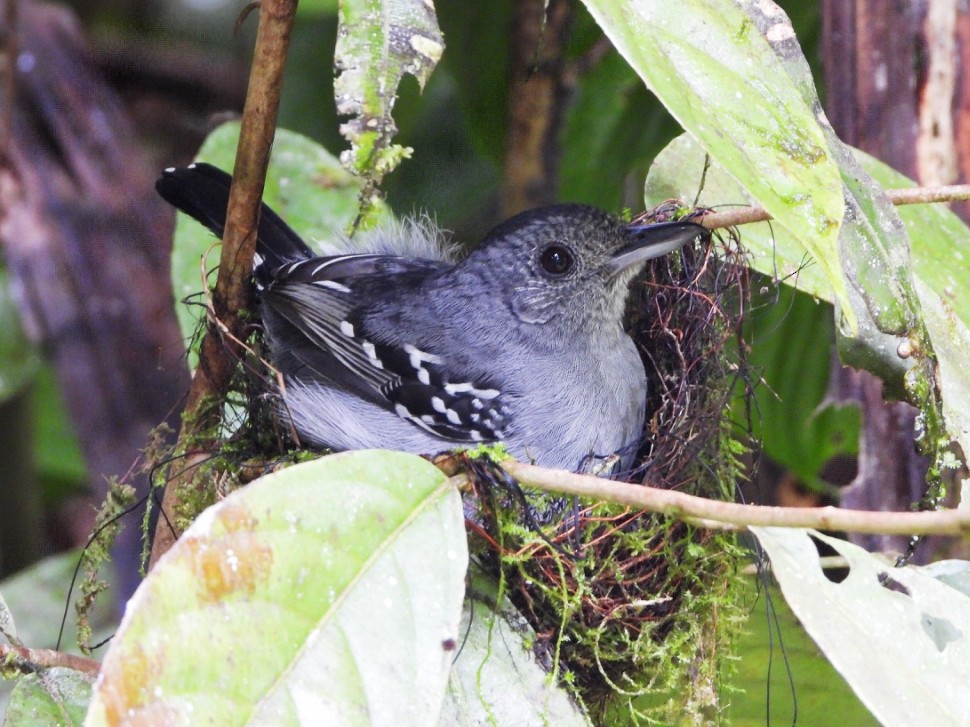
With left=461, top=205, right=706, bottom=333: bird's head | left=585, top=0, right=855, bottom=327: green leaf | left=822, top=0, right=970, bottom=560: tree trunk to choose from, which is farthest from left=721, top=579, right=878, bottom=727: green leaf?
left=585, top=0, right=855, bottom=327: green leaf

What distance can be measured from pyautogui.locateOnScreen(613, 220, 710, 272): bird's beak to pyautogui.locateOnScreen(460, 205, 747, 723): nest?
17cm

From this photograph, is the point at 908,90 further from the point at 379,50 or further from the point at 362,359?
the point at 379,50

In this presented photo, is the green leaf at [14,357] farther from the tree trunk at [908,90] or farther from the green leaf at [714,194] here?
the tree trunk at [908,90]

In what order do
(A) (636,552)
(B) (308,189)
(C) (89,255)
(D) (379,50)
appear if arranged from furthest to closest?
(C) (89,255)
(B) (308,189)
(A) (636,552)
(D) (379,50)

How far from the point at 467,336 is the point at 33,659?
5.14ft

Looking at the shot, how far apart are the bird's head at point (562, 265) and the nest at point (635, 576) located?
1.27ft

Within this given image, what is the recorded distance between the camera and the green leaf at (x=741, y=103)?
1280 mm

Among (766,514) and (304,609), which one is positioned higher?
(766,514)

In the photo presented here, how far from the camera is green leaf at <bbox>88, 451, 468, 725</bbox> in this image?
1.27m

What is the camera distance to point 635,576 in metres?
2.33

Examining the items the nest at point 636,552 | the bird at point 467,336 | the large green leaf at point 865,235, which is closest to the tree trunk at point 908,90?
the nest at point 636,552

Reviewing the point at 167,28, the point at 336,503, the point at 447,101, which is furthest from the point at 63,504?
the point at 336,503

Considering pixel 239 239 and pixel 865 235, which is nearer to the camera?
pixel 865 235

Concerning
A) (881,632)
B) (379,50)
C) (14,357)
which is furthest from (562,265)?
(14,357)
